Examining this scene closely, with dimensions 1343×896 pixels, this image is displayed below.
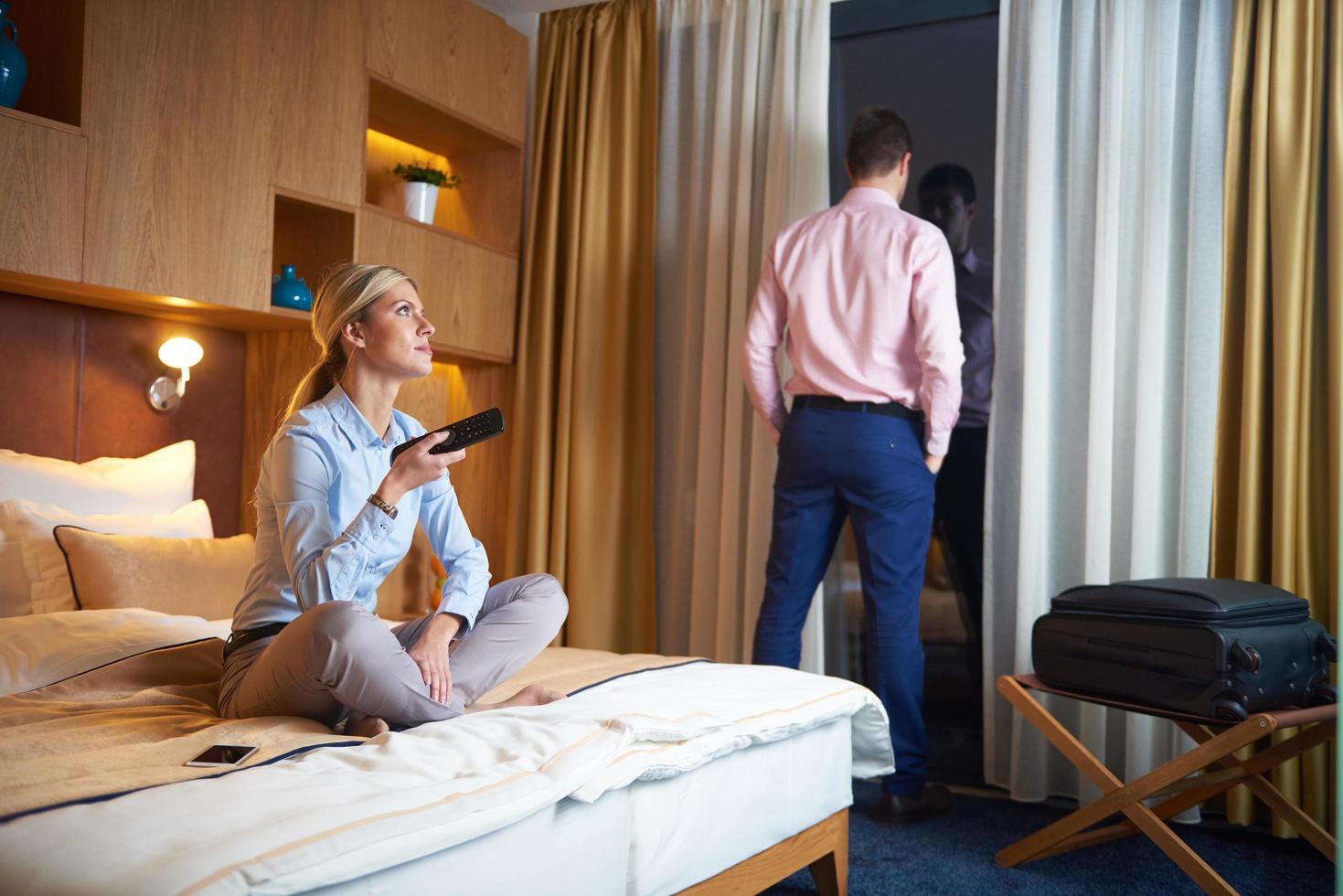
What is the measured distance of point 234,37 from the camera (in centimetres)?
290

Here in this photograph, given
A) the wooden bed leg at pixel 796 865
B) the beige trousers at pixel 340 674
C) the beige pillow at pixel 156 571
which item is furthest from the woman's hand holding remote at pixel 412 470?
the beige pillow at pixel 156 571

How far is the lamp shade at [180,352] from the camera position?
10.0 ft

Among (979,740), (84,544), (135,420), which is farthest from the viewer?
(979,740)

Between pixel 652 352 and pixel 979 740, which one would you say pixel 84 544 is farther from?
pixel 979 740

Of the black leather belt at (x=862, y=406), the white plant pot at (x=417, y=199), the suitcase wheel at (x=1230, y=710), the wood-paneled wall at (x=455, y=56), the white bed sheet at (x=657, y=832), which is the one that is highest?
the wood-paneled wall at (x=455, y=56)

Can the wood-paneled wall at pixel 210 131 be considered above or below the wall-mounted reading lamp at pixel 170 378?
above

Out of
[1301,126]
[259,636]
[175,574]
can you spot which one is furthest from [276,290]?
[1301,126]

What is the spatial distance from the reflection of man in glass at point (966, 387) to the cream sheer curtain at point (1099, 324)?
10 centimetres

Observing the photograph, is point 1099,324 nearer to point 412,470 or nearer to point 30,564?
point 412,470

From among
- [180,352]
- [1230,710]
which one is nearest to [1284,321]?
[1230,710]

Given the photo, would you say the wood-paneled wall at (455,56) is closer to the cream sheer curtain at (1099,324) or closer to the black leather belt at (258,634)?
the cream sheer curtain at (1099,324)

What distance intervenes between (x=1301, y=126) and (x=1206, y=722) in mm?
1522

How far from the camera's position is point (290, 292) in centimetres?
311

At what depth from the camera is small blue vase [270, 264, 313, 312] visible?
3.11 meters
